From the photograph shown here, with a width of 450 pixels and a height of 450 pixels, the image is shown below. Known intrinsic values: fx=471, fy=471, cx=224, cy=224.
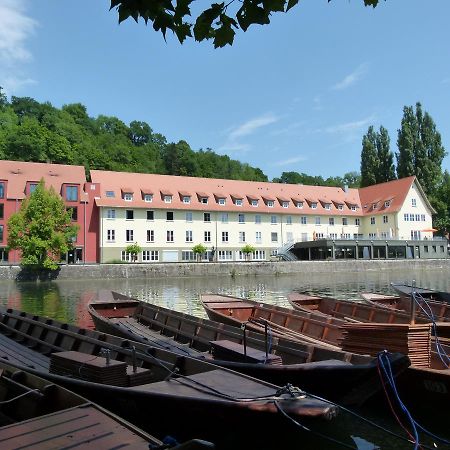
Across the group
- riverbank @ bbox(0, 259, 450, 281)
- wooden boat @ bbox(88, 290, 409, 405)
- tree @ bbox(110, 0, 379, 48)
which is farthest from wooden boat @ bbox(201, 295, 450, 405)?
riverbank @ bbox(0, 259, 450, 281)

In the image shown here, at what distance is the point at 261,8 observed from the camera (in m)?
3.76

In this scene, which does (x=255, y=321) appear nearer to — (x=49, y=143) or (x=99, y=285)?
(x=99, y=285)

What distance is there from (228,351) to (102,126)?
10983 centimetres

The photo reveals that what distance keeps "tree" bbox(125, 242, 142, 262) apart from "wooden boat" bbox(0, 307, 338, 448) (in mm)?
46878

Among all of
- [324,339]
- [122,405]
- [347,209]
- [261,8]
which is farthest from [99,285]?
[347,209]

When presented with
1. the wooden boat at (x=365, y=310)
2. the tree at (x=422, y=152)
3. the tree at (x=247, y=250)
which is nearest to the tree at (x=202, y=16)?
the wooden boat at (x=365, y=310)

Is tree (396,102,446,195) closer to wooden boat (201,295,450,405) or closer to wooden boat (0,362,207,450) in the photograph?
wooden boat (201,295,450,405)

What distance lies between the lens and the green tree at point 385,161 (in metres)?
80.2

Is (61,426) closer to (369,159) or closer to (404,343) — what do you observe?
(404,343)

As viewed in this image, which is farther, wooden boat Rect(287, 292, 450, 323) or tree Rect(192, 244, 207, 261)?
tree Rect(192, 244, 207, 261)

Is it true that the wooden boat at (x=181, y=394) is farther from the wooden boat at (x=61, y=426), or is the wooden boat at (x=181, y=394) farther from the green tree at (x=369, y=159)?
the green tree at (x=369, y=159)

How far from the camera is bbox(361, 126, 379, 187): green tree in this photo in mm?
80438

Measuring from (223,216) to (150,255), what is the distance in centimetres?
1134

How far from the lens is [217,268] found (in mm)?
51594
